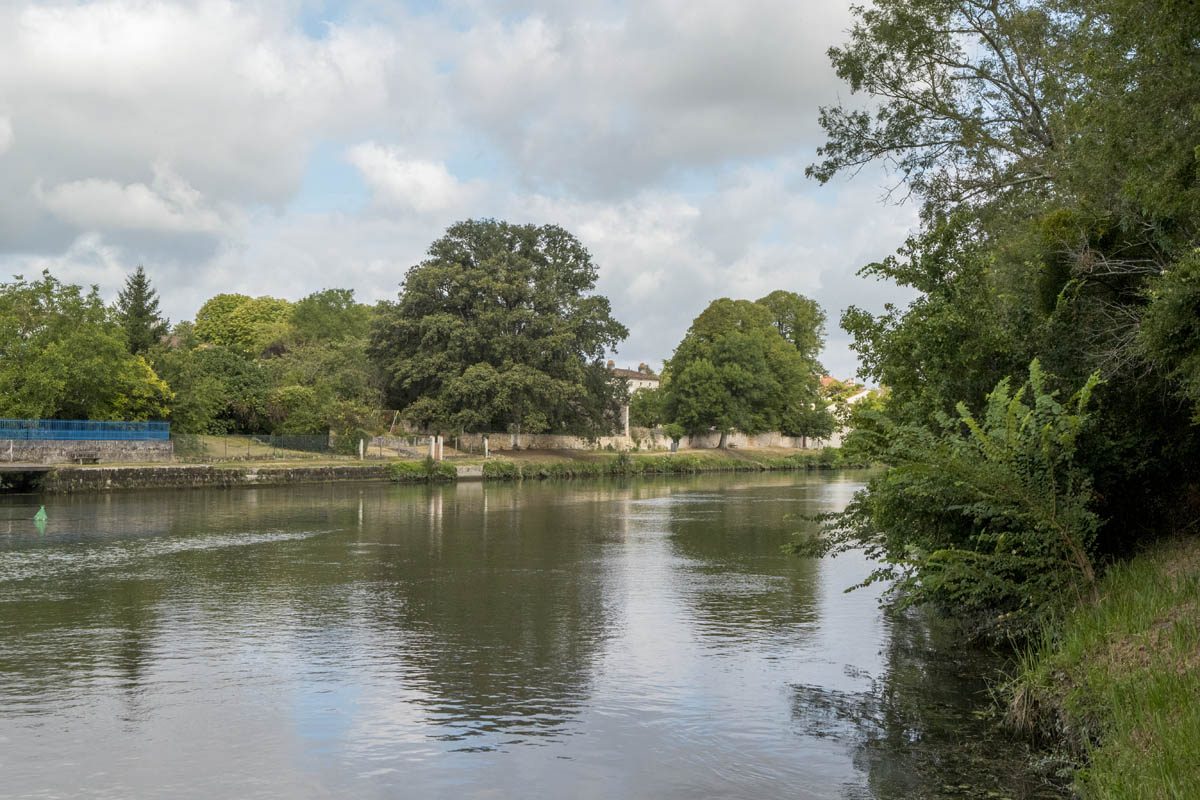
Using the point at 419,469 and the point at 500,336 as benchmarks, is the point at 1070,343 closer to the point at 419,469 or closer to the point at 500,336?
the point at 419,469

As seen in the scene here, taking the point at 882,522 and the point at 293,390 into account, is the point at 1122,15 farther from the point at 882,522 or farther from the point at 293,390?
the point at 293,390

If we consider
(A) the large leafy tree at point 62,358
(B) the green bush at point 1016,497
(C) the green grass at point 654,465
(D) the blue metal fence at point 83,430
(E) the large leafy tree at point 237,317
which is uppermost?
(E) the large leafy tree at point 237,317

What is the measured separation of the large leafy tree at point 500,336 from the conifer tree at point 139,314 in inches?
545

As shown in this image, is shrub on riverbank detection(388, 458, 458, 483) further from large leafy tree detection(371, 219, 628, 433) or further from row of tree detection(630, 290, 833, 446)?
row of tree detection(630, 290, 833, 446)

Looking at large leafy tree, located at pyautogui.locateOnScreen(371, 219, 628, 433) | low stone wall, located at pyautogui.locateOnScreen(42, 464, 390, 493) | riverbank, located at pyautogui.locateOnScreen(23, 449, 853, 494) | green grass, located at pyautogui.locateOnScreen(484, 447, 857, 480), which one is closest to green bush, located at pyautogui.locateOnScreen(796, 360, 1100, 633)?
riverbank, located at pyautogui.locateOnScreen(23, 449, 853, 494)

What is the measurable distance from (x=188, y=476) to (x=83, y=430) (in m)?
5.80

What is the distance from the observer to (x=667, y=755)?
825 cm

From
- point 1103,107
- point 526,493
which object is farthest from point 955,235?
point 526,493

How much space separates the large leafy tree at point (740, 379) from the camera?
84188mm

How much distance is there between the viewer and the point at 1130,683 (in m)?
6.97

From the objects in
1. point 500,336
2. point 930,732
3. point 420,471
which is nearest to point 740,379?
point 500,336

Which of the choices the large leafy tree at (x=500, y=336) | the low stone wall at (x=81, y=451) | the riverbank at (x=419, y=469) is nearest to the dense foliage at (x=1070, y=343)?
the riverbank at (x=419, y=469)

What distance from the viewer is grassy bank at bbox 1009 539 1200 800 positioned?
5.87 meters

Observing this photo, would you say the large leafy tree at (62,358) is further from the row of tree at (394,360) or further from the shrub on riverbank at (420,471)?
the shrub on riverbank at (420,471)
